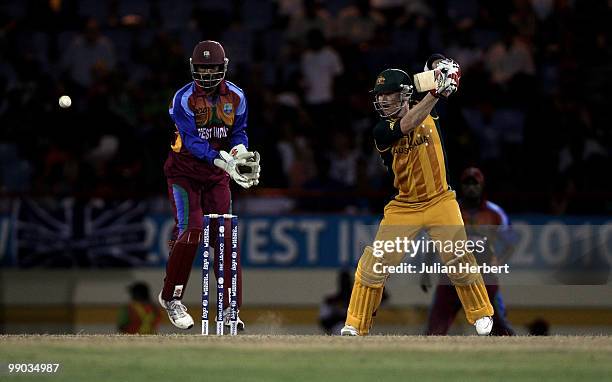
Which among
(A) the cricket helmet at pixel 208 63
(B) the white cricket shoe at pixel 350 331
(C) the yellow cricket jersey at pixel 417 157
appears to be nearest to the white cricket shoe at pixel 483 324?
(B) the white cricket shoe at pixel 350 331

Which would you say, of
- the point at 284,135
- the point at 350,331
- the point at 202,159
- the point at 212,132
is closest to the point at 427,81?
the point at 212,132

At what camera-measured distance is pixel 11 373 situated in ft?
32.6

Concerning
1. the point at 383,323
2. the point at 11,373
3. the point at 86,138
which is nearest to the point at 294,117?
the point at 86,138

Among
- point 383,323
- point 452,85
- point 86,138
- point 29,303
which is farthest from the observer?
point 86,138

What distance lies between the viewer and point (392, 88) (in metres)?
11.3

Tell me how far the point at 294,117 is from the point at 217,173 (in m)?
6.75

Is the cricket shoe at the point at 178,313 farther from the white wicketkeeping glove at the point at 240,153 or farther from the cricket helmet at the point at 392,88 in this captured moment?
the cricket helmet at the point at 392,88

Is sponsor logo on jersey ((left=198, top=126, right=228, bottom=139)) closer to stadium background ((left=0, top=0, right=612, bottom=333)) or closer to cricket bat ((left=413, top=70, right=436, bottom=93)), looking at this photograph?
cricket bat ((left=413, top=70, right=436, bottom=93))

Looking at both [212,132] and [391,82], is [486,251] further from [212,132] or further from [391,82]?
[212,132]

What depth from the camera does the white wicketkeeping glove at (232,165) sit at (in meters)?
11.3

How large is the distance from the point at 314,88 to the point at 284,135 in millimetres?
1485

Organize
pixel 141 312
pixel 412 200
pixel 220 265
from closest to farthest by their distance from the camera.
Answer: pixel 412 200, pixel 220 265, pixel 141 312

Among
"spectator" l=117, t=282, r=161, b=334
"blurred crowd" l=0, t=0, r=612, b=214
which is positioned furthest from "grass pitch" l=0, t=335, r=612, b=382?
"blurred crowd" l=0, t=0, r=612, b=214

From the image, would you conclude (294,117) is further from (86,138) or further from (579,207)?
(579,207)
